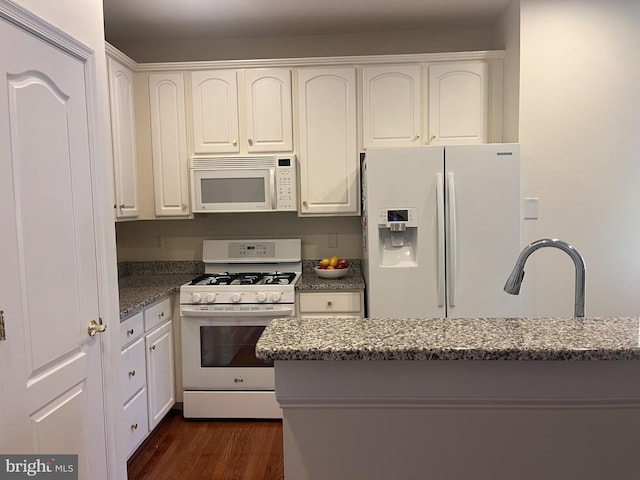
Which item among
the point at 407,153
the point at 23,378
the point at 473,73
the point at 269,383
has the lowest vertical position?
the point at 269,383

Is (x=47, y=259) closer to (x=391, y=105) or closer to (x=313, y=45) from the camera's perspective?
(x=391, y=105)

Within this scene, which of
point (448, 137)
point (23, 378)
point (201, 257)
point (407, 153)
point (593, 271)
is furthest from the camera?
point (201, 257)

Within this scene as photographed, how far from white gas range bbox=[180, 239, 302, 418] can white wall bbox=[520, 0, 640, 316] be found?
1.64m

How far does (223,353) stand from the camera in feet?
9.44

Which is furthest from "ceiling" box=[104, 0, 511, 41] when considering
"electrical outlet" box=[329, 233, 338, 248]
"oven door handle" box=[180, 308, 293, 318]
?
"oven door handle" box=[180, 308, 293, 318]

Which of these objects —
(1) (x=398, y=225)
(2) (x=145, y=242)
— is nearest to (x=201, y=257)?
(2) (x=145, y=242)

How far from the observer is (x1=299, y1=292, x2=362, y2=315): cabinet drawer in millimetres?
2869

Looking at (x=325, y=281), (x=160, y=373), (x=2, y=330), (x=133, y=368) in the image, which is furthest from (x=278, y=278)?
(x=2, y=330)

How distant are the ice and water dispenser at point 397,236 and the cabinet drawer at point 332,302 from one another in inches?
13.8

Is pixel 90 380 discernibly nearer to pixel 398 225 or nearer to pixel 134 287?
pixel 134 287

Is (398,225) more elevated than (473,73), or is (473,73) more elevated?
(473,73)

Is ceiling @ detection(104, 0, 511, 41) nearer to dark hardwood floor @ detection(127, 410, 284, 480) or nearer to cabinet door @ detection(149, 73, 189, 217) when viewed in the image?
cabinet door @ detection(149, 73, 189, 217)

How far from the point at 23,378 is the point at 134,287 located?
160cm

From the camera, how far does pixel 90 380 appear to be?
172cm
